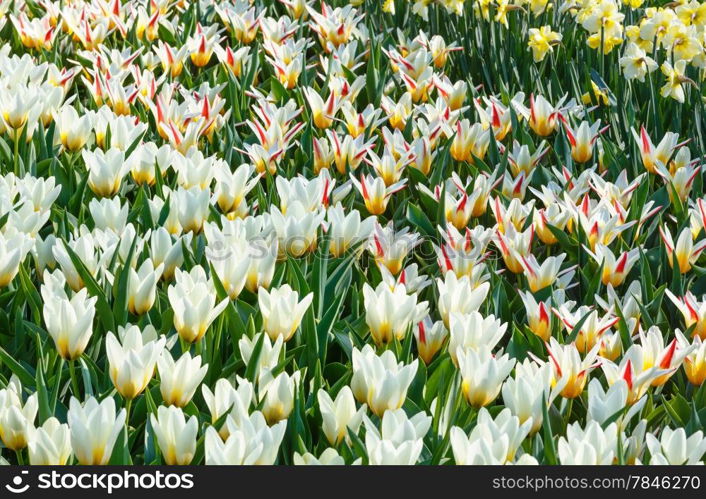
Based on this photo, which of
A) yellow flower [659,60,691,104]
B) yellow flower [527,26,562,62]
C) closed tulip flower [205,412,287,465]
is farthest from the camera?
yellow flower [527,26,562,62]

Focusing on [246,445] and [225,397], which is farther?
[225,397]

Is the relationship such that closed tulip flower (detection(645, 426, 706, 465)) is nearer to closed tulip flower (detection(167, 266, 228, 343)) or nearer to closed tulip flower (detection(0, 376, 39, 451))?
closed tulip flower (detection(167, 266, 228, 343))

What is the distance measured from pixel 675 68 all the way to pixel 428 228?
38.9 inches

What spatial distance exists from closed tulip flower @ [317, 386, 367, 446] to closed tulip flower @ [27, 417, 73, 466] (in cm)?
40

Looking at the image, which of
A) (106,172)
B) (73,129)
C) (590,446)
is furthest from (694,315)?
(73,129)

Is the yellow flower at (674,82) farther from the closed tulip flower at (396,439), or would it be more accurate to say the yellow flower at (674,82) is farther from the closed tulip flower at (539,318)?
the closed tulip flower at (396,439)

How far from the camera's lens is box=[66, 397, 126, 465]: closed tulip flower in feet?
4.79

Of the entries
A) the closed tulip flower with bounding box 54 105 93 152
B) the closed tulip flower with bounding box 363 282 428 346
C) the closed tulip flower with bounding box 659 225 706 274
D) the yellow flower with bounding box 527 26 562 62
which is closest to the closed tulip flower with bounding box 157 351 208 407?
the closed tulip flower with bounding box 363 282 428 346

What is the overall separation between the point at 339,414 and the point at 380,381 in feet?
0.30

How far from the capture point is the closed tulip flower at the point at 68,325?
1.72 metres

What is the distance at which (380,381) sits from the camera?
161 cm

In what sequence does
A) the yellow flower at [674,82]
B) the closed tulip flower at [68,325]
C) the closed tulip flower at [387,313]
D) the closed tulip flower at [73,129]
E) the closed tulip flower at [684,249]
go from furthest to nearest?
the yellow flower at [674,82] < the closed tulip flower at [73,129] < the closed tulip flower at [684,249] < the closed tulip flower at [387,313] < the closed tulip flower at [68,325]
